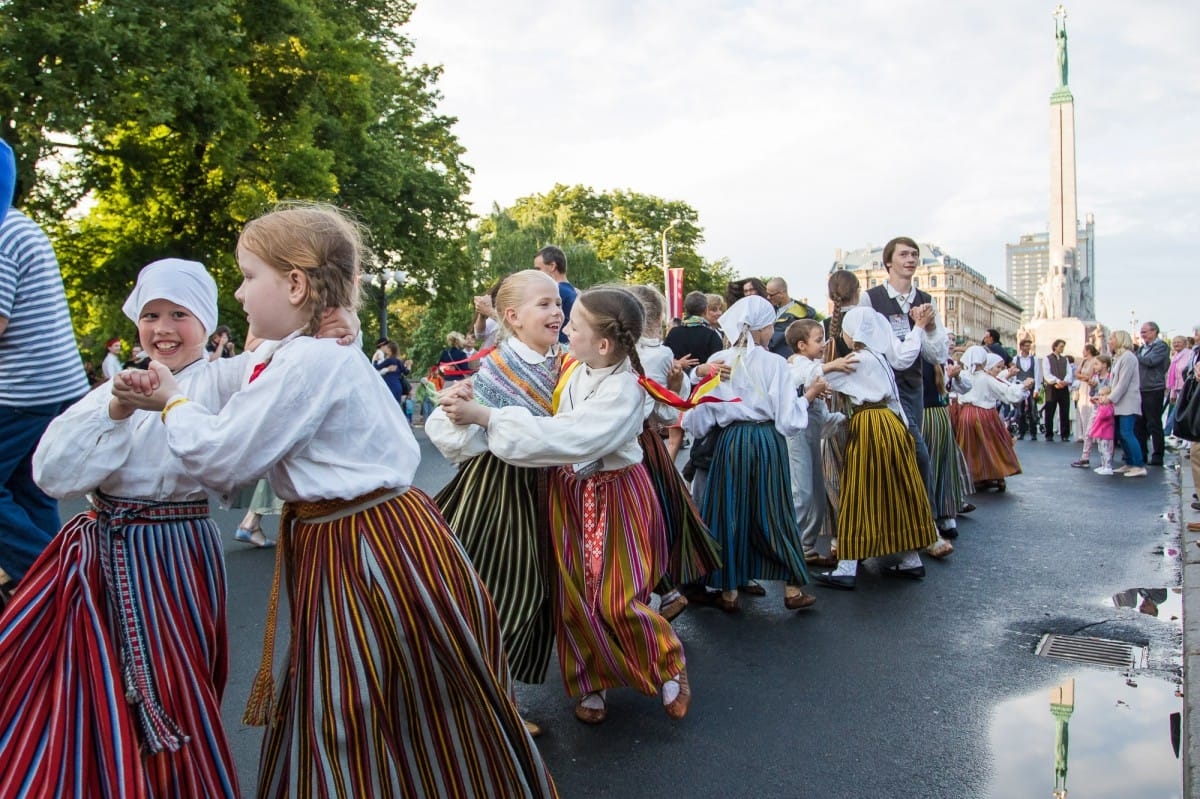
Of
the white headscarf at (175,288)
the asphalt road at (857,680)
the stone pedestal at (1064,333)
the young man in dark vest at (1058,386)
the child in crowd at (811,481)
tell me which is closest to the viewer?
the white headscarf at (175,288)

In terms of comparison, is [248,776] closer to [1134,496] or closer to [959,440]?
[959,440]

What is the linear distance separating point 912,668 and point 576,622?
180 centimetres

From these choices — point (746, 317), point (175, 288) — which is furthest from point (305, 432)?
point (746, 317)

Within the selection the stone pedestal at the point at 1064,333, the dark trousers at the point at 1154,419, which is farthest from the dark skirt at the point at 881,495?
the stone pedestal at the point at 1064,333

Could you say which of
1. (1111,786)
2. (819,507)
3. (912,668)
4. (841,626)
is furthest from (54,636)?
(819,507)

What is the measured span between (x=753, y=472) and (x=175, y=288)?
11.9 ft

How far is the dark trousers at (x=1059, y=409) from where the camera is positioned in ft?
59.3

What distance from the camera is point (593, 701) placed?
3928 millimetres

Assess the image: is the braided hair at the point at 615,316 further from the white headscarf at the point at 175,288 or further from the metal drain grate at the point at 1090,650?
the metal drain grate at the point at 1090,650

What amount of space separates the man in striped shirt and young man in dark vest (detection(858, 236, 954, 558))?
479 centimetres

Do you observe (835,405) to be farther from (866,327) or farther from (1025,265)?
(1025,265)

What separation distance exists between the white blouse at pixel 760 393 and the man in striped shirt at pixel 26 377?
3291 mm

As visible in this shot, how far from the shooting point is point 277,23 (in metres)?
19.4

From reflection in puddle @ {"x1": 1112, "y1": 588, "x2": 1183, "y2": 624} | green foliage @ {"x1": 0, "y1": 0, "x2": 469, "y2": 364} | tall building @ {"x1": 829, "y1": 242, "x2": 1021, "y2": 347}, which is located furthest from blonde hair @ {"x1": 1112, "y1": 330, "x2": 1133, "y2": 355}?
tall building @ {"x1": 829, "y1": 242, "x2": 1021, "y2": 347}
